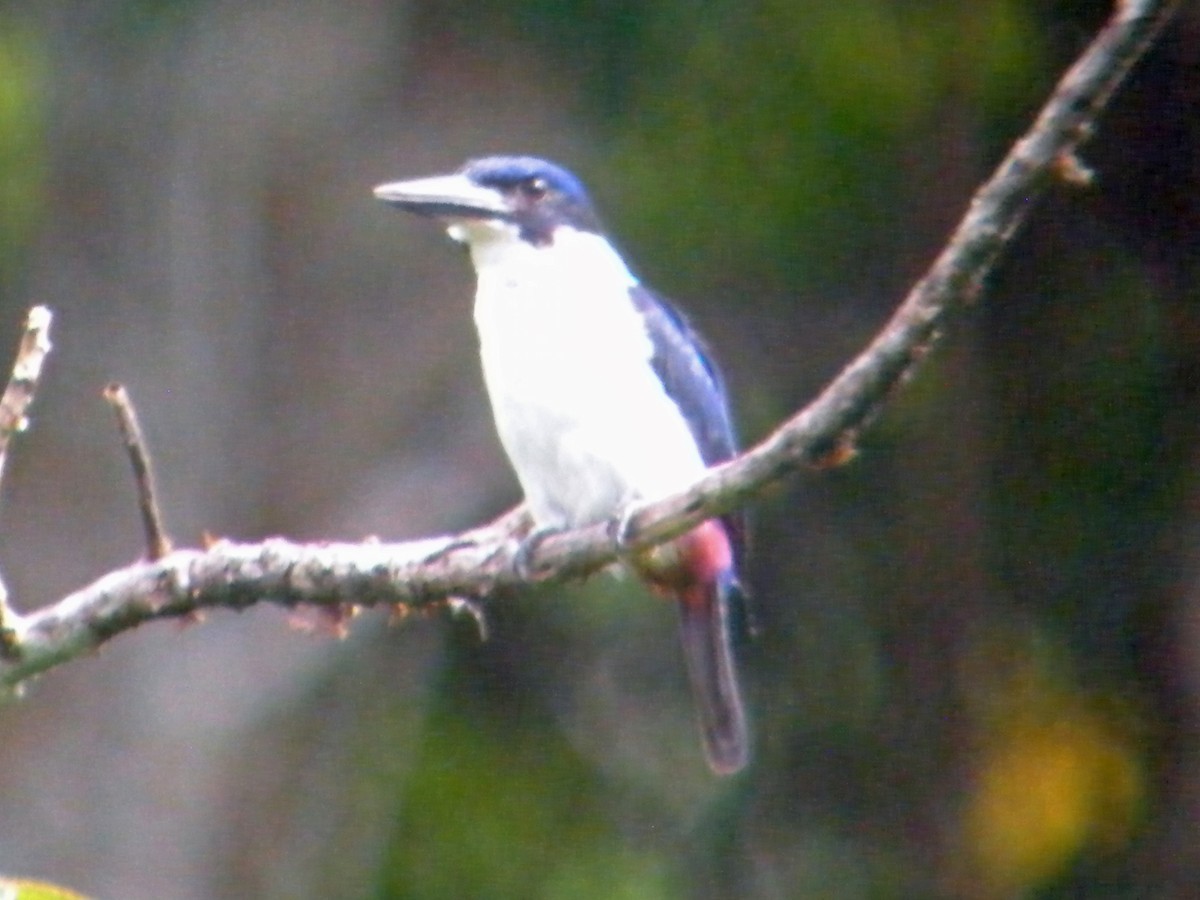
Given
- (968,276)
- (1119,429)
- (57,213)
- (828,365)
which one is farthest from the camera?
(57,213)

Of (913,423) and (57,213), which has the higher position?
(57,213)

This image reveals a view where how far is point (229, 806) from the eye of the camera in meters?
6.54

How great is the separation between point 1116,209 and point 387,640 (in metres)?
2.54

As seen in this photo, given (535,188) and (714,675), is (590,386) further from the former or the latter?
(714,675)

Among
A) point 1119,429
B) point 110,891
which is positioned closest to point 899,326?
point 1119,429

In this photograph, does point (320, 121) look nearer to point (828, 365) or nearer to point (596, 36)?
point (596, 36)

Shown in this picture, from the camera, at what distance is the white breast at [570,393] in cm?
385

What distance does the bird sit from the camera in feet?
12.7

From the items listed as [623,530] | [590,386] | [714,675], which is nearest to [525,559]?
[623,530]

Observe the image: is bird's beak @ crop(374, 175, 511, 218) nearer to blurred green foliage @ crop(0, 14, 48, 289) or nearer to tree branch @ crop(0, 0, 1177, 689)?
tree branch @ crop(0, 0, 1177, 689)

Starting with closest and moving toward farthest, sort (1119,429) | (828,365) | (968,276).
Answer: (968,276) → (1119,429) → (828,365)

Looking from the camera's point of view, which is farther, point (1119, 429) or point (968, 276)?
point (1119, 429)

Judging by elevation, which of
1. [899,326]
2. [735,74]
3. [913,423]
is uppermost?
[735,74]

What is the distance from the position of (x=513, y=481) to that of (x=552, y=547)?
10.3ft
